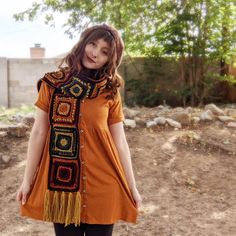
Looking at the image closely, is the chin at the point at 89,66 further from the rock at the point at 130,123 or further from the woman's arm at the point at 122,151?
the rock at the point at 130,123

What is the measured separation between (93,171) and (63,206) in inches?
8.3

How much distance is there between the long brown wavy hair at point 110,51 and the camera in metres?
2.26

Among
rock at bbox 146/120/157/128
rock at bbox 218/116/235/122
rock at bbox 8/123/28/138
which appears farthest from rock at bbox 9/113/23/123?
rock at bbox 218/116/235/122

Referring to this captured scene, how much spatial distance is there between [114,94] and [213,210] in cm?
263

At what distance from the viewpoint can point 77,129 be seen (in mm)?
2178

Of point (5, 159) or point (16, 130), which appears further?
point (16, 130)

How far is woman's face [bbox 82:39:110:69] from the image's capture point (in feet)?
7.39

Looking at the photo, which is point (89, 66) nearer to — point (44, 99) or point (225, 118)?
point (44, 99)

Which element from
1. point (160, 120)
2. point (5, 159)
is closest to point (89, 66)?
point (5, 159)

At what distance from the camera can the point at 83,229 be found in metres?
2.26

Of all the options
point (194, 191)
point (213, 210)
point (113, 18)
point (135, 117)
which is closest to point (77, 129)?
point (213, 210)

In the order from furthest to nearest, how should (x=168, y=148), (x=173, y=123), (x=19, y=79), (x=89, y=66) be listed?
(x=19, y=79) → (x=173, y=123) → (x=168, y=148) → (x=89, y=66)

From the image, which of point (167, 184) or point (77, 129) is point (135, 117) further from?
point (77, 129)

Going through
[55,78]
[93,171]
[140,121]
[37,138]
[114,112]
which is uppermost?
[55,78]
